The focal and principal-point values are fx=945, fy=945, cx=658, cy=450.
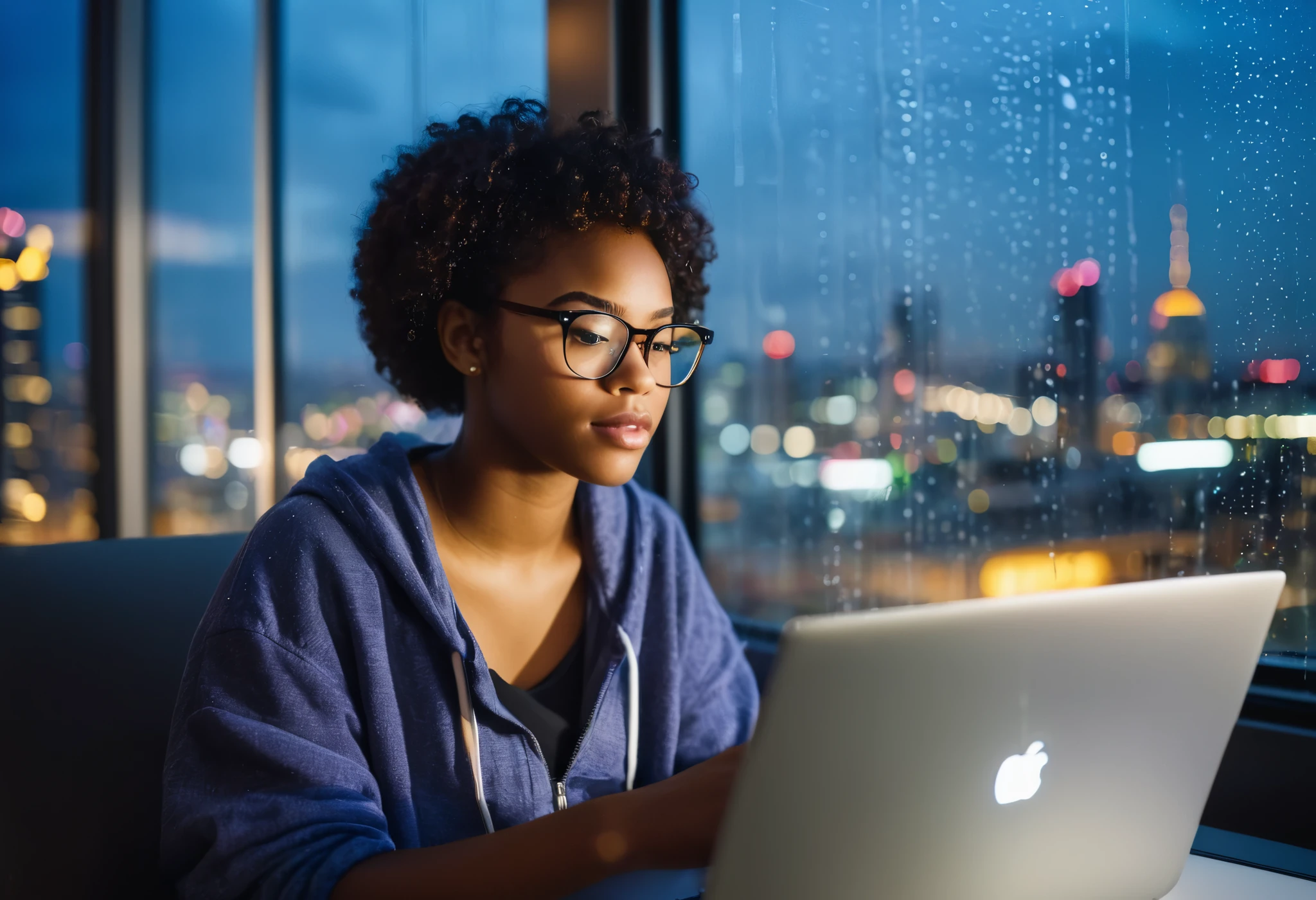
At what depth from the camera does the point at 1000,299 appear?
146 cm

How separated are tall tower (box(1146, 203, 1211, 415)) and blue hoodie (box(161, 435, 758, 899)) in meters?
0.66

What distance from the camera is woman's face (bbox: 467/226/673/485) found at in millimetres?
1020

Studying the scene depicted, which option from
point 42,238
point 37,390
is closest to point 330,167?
point 42,238

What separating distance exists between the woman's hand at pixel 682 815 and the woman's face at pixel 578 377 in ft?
1.40

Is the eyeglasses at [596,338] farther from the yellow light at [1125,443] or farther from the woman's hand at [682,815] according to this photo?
the yellow light at [1125,443]

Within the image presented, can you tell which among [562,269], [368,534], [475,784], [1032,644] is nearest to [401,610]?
[368,534]

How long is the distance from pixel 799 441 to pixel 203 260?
210cm

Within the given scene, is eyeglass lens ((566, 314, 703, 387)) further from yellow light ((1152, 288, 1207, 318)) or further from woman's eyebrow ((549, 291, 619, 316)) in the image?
yellow light ((1152, 288, 1207, 318))

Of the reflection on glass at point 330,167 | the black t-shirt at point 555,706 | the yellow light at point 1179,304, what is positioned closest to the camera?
the black t-shirt at point 555,706

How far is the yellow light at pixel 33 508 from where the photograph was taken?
291 cm

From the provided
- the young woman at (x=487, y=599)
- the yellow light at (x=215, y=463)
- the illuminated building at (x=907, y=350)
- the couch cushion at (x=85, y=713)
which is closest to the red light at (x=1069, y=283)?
the illuminated building at (x=907, y=350)

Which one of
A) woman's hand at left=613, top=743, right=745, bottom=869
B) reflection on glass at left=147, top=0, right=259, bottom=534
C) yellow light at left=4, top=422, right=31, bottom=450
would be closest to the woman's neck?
woman's hand at left=613, top=743, right=745, bottom=869

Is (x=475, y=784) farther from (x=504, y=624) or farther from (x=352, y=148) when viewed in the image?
(x=352, y=148)

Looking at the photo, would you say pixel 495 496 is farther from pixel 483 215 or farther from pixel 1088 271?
pixel 1088 271
